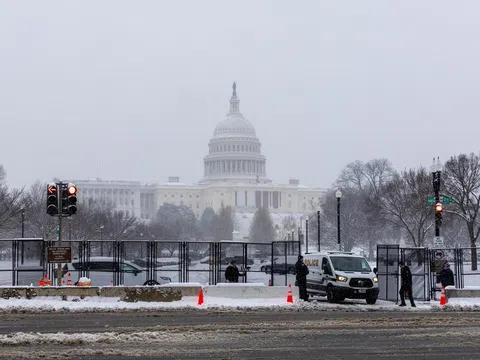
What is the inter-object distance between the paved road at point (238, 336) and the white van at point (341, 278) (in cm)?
570

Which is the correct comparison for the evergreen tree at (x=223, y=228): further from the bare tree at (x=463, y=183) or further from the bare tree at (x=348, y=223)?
the bare tree at (x=463, y=183)

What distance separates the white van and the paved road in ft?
18.7

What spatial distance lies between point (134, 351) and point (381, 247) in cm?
1945

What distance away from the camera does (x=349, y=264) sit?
33.2 m

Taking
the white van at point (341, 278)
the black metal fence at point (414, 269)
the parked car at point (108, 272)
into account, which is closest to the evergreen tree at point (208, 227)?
the parked car at point (108, 272)

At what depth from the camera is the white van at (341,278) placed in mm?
31812

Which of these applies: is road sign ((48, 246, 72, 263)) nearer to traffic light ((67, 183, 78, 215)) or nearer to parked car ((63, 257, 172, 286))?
traffic light ((67, 183, 78, 215))

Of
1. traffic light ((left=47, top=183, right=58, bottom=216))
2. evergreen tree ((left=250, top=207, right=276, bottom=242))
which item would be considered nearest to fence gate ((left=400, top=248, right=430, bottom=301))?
traffic light ((left=47, top=183, right=58, bottom=216))

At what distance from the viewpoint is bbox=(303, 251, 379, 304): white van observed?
31812mm

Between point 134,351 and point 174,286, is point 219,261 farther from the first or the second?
point 134,351

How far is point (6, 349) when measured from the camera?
1664 centimetres

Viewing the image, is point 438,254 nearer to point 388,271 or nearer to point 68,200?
point 388,271

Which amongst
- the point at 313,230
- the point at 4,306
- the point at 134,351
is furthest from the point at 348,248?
the point at 134,351

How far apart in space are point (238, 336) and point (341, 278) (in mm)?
13204
